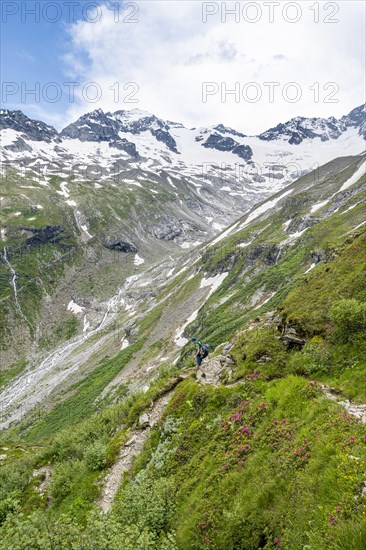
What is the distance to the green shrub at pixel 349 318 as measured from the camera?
15.2 m

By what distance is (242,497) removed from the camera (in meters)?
10.6

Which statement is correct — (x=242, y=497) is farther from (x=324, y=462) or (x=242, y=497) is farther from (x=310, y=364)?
(x=310, y=364)

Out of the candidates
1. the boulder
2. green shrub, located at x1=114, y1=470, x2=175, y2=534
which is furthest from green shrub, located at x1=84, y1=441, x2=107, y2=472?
green shrub, located at x1=114, y1=470, x2=175, y2=534

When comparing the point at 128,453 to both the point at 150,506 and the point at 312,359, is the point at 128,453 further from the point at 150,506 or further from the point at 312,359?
the point at 312,359

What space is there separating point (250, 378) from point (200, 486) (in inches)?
238

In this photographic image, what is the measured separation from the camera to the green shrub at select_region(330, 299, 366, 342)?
599 inches

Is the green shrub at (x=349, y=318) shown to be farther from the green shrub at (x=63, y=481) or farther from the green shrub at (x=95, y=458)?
A: the green shrub at (x=63, y=481)

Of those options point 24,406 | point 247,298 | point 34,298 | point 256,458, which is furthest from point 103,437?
point 34,298

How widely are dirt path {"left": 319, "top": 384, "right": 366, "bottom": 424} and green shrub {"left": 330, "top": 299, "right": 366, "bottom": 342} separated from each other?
344cm

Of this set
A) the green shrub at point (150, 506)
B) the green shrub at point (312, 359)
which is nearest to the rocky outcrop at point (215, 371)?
the green shrub at point (312, 359)

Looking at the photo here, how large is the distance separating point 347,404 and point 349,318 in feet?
15.6

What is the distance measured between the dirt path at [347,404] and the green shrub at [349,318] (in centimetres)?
344

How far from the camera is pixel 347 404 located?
12.0 m

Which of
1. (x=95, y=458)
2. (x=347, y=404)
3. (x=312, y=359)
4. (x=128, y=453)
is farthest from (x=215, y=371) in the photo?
(x=347, y=404)
